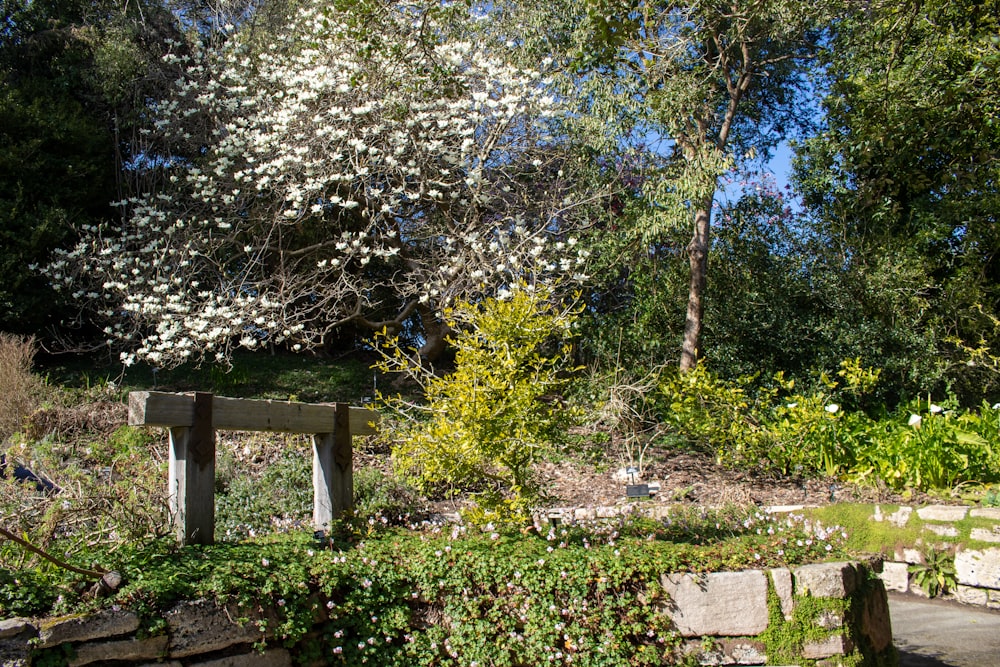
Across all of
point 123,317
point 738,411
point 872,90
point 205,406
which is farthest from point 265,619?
point 872,90

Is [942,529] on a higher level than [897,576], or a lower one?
higher

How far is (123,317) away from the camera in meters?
8.82

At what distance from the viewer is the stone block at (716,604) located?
361 cm

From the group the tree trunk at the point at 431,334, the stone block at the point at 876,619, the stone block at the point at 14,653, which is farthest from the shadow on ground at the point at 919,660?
the tree trunk at the point at 431,334

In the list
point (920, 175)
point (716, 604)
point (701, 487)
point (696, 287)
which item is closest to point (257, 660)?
point (716, 604)

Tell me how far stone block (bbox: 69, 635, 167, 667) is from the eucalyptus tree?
6163mm

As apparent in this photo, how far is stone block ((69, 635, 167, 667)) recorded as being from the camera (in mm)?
2592

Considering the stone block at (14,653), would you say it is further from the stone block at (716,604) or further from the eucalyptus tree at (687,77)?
the eucalyptus tree at (687,77)

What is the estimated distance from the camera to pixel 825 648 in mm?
3635

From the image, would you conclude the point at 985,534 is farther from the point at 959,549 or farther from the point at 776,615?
the point at 776,615

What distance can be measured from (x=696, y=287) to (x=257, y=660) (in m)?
6.42

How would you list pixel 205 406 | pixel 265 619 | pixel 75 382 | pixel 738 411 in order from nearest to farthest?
pixel 265 619 < pixel 205 406 < pixel 738 411 < pixel 75 382

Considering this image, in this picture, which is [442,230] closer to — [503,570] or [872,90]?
[872,90]

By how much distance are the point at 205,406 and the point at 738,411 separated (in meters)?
5.30
